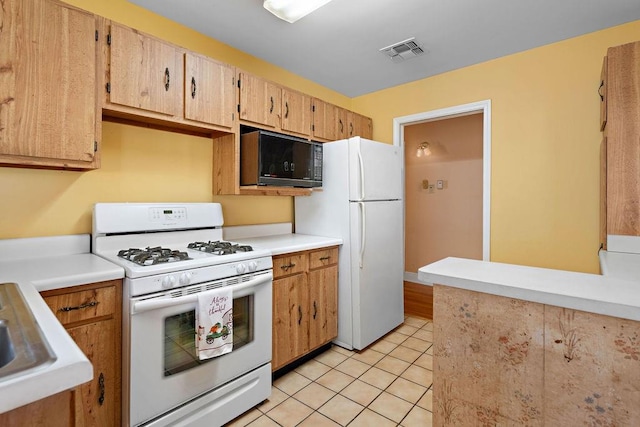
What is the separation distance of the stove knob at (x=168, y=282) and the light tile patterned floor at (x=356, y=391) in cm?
90

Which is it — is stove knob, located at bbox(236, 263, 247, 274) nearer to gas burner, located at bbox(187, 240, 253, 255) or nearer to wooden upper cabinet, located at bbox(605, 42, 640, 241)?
gas burner, located at bbox(187, 240, 253, 255)

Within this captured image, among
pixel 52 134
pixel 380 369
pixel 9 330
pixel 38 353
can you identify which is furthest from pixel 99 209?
pixel 380 369

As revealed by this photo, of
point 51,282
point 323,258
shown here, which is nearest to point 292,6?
point 323,258

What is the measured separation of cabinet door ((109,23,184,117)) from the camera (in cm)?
171

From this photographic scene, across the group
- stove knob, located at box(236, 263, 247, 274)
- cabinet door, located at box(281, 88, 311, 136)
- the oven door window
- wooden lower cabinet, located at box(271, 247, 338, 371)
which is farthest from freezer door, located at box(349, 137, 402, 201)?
the oven door window

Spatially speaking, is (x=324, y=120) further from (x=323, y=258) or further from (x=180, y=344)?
(x=180, y=344)

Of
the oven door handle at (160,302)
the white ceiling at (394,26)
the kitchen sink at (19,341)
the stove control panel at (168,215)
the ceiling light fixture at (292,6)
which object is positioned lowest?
the oven door handle at (160,302)

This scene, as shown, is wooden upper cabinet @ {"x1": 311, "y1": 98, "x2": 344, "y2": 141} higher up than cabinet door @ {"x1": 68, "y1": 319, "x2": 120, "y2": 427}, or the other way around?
wooden upper cabinet @ {"x1": 311, "y1": 98, "x2": 344, "y2": 141}

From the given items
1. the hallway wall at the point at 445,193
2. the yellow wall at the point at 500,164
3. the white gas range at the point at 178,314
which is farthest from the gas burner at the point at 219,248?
the hallway wall at the point at 445,193

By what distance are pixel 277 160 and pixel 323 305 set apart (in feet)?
3.87

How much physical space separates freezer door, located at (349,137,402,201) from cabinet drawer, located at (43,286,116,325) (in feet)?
5.77

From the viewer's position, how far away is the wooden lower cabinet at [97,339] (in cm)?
135

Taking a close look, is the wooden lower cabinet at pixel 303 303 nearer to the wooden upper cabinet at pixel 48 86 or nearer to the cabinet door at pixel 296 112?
the cabinet door at pixel 296 112

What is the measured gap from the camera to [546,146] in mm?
2539
